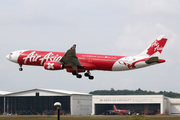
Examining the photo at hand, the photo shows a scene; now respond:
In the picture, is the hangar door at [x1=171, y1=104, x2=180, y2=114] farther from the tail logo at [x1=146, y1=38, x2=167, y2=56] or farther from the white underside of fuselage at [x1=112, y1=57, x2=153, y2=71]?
the white underside of fuselage at [x1=112, y1=57, x2=153, y2=71]

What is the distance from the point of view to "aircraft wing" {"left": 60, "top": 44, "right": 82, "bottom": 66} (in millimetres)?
68375

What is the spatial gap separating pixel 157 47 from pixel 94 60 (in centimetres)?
1214

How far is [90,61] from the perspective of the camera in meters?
71.5

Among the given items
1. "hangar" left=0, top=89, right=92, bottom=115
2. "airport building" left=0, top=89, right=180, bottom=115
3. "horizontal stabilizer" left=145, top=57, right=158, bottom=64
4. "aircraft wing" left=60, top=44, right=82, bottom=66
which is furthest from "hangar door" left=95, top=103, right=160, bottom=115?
"horizontal stabilizer" left=145, top=57, right=158, bottom=64

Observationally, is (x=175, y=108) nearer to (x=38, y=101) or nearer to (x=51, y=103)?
(x=51, y=103)

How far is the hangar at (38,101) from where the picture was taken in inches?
4674

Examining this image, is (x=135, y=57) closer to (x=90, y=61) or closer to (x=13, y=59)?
(x=90, y=61)

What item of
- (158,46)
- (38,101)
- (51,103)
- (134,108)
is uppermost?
(158,46)

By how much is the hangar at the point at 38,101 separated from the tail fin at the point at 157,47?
50816 mm

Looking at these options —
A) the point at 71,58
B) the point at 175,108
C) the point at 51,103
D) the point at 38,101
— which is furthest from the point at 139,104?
the point at 71,58

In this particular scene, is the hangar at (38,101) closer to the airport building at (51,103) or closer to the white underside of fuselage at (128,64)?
the airport building at (51,103)

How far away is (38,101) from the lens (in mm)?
121750

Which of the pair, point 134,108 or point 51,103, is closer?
point 51,103

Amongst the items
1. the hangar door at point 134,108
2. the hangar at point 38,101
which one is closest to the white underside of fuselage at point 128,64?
the hangar at point 38,101
